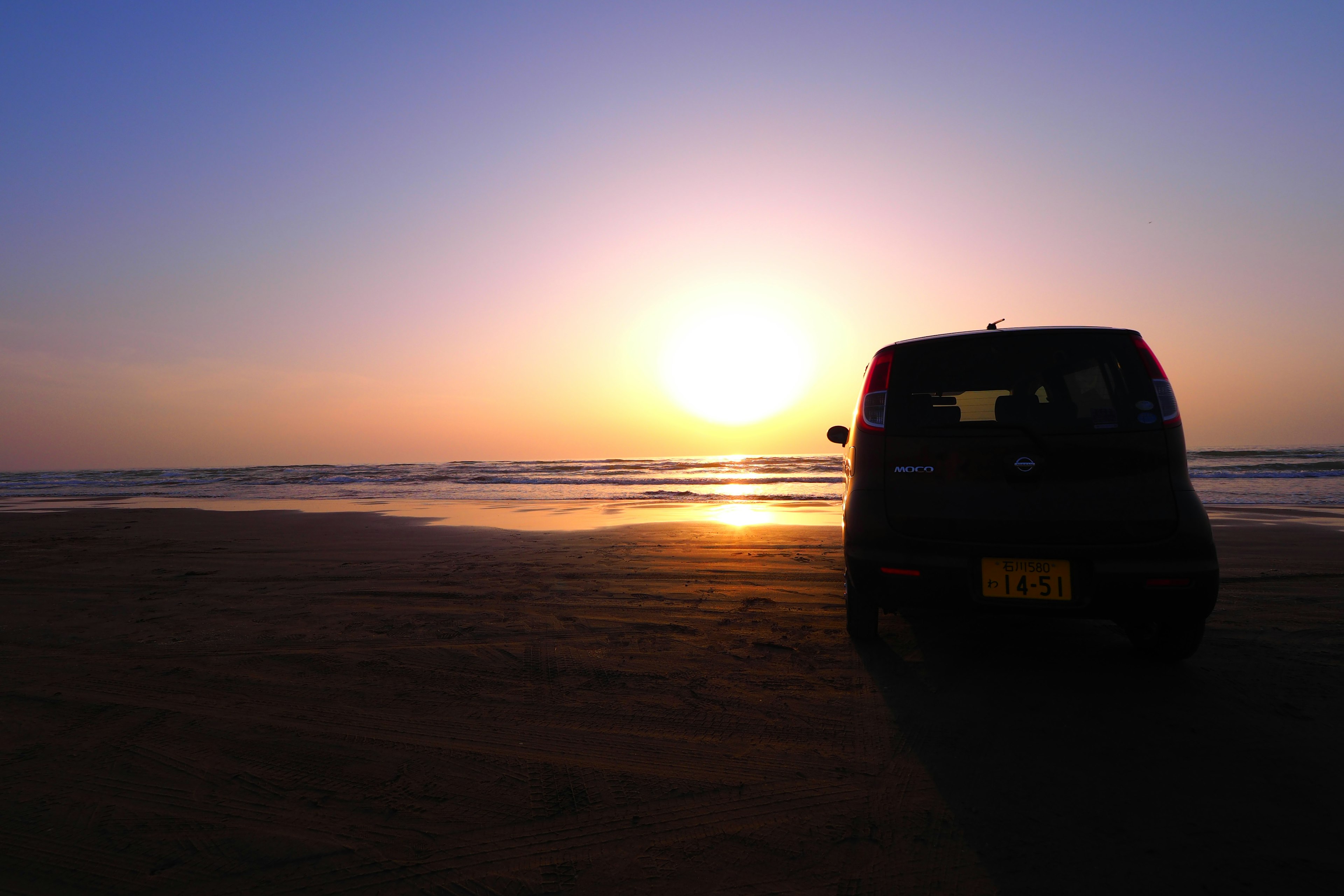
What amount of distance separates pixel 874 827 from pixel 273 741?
8.27 ft

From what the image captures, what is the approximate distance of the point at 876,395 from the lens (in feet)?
11.7

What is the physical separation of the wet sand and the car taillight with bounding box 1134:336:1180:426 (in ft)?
4.55

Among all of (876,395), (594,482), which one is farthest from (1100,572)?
(594,482)

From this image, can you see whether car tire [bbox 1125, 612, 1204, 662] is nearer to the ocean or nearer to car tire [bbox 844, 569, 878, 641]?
car tire [bbox 844, 569, 878, 641]

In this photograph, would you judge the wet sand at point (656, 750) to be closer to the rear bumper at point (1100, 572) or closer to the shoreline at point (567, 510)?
the rear bumper at point (1100, 572)

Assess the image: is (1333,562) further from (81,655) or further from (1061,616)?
(81,655)

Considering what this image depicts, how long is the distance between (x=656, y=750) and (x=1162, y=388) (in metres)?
3.06

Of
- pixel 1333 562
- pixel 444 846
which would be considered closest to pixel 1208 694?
pixel 444 846

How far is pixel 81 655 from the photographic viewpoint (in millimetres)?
3891

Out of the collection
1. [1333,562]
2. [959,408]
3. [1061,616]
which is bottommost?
[1333,562]

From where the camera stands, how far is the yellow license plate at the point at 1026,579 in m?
3.01

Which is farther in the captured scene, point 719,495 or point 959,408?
point 719,495

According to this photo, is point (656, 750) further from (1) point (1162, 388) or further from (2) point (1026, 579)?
(1) point (1162, 388)

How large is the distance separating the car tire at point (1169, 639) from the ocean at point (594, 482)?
461 inches
